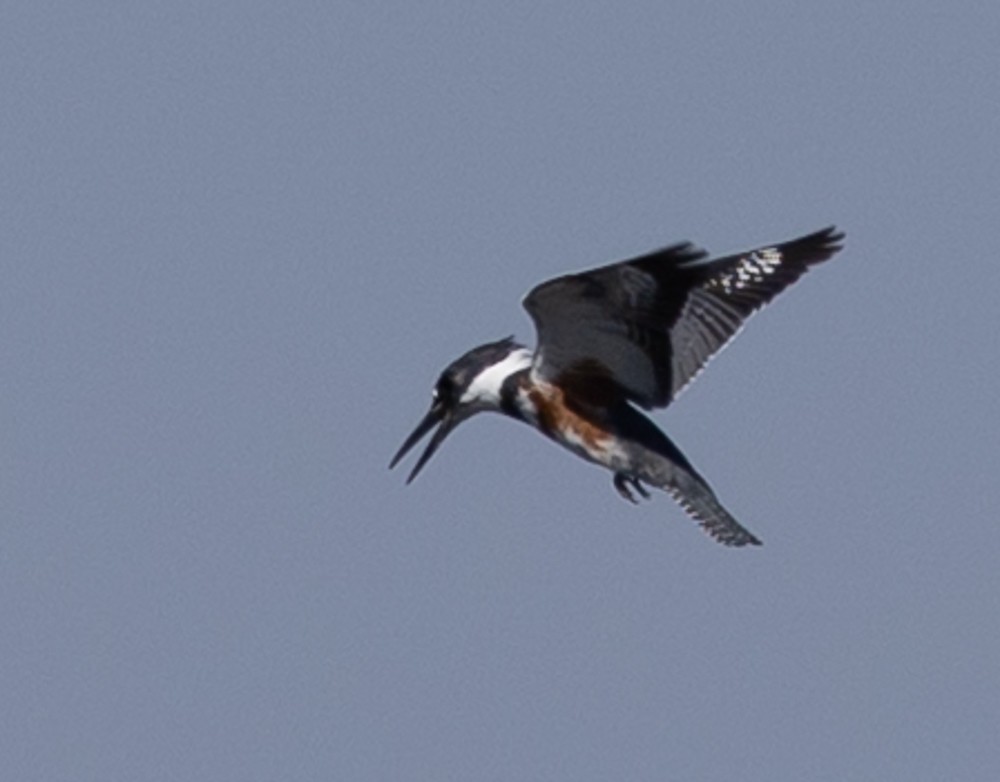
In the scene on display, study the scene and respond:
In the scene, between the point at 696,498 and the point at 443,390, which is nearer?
the point at 696,498

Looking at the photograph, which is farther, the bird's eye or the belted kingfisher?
the bird's eye

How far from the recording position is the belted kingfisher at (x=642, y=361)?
16.9m

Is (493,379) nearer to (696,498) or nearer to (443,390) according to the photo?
(443,390)

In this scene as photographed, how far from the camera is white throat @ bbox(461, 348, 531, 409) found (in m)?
17.6

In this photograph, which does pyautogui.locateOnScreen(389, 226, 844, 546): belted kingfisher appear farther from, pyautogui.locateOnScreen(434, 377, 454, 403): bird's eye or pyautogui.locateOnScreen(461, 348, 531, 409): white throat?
pyautogui.locateOnScreen(434, 377, 454, 403): bird's eye

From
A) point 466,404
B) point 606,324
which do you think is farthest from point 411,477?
point 606,324

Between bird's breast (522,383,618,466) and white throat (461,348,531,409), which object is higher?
white throat (461,348,531,409)

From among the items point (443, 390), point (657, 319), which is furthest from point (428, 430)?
point (657, 319)

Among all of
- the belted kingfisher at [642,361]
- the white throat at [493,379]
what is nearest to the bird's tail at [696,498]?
the belted kingfisher at [642,361]

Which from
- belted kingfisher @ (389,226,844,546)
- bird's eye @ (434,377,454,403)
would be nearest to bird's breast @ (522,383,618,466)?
belted kingfisher @ (389,226,844,546)

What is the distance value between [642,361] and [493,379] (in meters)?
0.74

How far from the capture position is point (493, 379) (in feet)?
57.8

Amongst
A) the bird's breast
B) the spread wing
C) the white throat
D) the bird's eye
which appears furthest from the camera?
the bird's eye

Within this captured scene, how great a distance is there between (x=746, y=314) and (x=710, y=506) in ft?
2.78
